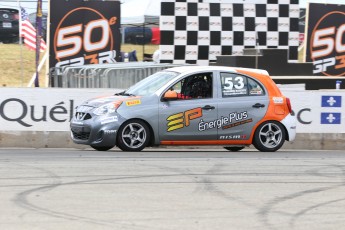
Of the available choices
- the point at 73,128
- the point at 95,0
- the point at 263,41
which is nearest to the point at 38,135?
the point at 73,128

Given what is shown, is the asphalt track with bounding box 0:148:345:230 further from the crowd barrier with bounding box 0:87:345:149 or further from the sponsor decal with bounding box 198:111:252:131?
the crowd barrier with bounding box 0:87:345:149

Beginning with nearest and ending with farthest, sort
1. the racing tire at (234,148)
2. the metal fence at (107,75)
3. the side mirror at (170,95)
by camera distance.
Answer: the side mirror at (170,95) → the racing tire at (234,148) → the metal fence at (107,75)

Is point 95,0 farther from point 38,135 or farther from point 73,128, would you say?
point 73,128

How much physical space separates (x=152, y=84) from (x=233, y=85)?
4.08 feet

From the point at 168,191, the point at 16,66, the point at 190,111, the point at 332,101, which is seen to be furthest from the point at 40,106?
the point at 16,66

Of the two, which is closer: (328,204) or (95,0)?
(328,204)

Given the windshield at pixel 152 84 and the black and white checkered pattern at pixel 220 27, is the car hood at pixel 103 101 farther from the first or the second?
the black and white checkered pattern at pixel 220 27

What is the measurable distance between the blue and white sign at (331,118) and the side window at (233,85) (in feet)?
8.71

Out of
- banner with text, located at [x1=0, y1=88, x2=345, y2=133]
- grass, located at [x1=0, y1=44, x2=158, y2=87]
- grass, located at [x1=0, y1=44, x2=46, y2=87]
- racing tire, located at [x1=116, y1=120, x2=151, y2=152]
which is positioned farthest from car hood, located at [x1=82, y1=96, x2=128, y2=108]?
grass, located at [x1=0, y1=44, x2=46, y2=87]

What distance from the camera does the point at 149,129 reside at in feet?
41.2

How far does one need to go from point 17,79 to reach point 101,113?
19521 millimetres

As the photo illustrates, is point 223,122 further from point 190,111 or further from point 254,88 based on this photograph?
point 254,88

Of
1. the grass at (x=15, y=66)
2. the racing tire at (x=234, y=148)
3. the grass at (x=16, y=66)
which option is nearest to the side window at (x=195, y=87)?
the racing tire at (x=234, y=148)

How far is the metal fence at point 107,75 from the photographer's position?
696 inches
